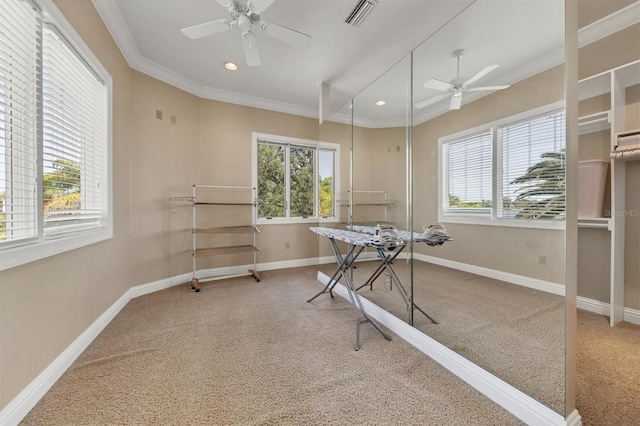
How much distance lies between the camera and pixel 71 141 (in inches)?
72.9

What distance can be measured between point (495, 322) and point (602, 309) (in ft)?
4.71

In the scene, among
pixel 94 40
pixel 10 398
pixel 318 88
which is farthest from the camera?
pixel 318 88

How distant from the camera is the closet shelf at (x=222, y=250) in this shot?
3264mm

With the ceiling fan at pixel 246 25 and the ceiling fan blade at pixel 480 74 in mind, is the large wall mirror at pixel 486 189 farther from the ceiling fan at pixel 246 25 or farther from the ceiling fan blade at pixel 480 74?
the ceiling fan at pixel 246 25

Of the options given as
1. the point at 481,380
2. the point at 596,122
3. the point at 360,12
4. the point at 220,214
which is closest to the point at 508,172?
the point at 481,380

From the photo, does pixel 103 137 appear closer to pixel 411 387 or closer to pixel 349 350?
pixel 349 350

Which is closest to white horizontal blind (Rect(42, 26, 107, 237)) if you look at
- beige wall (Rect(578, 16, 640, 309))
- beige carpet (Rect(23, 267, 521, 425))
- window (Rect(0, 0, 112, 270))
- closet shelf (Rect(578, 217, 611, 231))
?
window (Rect(0, 0, 112, 270))

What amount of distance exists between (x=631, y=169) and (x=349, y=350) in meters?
3.00

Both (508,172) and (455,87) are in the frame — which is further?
(455,87)

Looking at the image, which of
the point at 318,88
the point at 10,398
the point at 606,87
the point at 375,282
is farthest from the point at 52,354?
the point at 606,87

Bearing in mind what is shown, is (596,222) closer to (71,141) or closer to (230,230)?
(230,230)

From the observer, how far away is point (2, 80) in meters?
1.23

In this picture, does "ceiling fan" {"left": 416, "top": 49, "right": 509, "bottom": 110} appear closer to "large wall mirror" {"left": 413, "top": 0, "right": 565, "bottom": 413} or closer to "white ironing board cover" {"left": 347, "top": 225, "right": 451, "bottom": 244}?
"large wall mirror" {"left": 413, "top": 0, "right": 565, "bottom": 413}

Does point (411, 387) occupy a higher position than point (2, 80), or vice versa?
point (2, 80)
